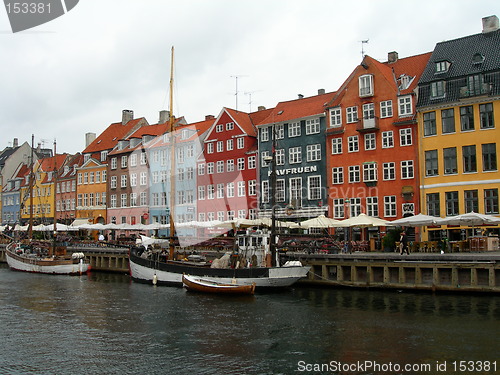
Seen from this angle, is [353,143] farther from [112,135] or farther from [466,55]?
[112,135]

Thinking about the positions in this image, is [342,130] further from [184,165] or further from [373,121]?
[184,165]

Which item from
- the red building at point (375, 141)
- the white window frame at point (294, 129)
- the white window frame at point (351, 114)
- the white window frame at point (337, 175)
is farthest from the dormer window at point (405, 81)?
the white window frame at point (294, 129)

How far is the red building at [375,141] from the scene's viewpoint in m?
43.9

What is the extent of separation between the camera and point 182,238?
165 ft

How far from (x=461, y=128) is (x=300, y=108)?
55.5ft

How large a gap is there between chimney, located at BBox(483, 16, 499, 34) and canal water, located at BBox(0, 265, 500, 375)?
25178 mm

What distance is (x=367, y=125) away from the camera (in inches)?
1799

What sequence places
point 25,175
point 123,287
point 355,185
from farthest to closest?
point 25,175 < point 355,185 < point 123,287

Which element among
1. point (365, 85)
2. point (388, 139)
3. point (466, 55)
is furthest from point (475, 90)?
point (365, 85)

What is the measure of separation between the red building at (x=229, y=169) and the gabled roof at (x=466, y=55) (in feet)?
64.1

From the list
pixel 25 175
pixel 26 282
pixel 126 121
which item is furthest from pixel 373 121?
pixel 25 175

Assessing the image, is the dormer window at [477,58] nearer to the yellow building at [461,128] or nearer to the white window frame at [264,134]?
the yellow building at [461,128]

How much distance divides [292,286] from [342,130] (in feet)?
60.3

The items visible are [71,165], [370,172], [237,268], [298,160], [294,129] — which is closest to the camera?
[237,268]
